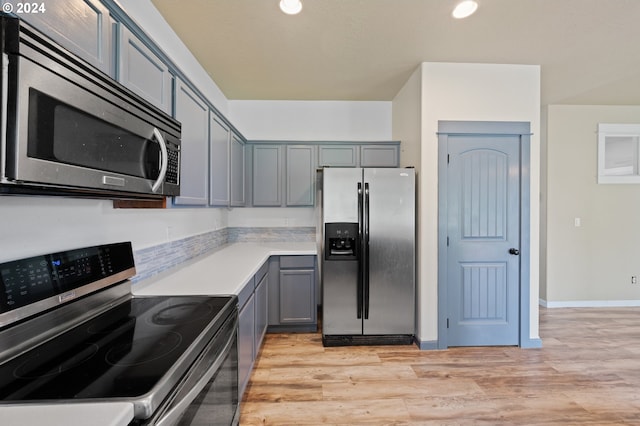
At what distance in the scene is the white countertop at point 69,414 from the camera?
60 centimetres

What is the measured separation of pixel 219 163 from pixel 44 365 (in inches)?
72.6

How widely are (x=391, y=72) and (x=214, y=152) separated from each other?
1.93m

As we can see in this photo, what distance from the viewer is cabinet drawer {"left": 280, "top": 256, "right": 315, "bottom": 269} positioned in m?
2.92

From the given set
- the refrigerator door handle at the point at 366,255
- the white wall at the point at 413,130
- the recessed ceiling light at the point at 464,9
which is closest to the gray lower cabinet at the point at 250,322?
the refrigerator door handle at the point at 366,255

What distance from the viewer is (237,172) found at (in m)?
3.05

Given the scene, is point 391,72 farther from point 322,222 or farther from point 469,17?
point 322,222

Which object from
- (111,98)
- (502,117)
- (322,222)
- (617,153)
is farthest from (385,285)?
(617,153)

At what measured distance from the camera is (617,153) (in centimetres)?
377

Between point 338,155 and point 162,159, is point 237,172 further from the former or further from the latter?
point 162,159

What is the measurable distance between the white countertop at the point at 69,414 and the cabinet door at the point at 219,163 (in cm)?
169

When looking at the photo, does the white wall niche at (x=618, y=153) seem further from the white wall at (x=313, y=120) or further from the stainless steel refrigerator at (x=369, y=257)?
the stainless steel refrigerator at (x=369, y=257)

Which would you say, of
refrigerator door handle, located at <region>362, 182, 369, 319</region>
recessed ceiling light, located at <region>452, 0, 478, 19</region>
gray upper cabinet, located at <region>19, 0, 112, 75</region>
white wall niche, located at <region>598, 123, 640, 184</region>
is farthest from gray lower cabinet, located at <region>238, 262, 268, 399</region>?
white wall niche, located at <region>598, 123, 640, 184</region>

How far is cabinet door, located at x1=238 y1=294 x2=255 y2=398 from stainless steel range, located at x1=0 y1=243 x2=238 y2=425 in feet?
0.94

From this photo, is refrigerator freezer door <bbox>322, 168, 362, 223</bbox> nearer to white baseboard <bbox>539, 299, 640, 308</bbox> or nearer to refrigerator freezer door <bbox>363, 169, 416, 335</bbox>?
refrigerator freezer door <bbox>363, 169, 416, 335</bbox>
